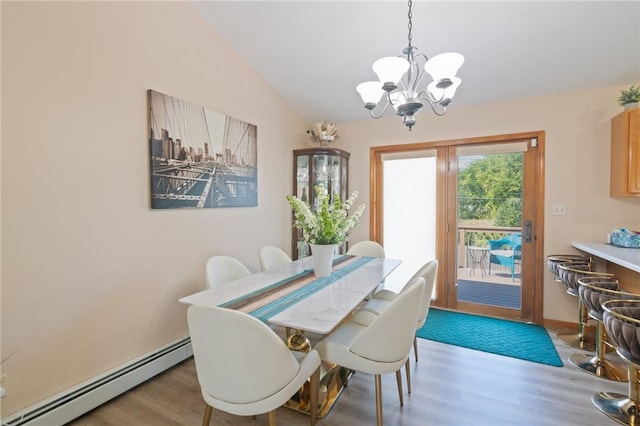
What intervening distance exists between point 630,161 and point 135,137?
4.06 meters

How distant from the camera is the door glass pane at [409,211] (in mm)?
3750

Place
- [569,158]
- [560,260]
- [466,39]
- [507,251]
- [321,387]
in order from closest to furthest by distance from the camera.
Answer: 1. [321,387]
2. [466,39]
3. [560,260]
4. [569,158]
5. [507,251]

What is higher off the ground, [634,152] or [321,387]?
[634,152]

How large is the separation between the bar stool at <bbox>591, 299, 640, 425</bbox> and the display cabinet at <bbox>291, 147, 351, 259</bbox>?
2780 mm

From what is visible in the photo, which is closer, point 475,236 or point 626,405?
point 626,405

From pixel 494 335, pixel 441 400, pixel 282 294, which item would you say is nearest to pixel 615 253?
pixel 494 335

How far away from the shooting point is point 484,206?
137 inches

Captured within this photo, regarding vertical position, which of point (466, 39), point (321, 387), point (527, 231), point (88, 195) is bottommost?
point (321, 387)

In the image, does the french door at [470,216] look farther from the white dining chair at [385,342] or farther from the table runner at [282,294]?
the white dining chair at [385,342]

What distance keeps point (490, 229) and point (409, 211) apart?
0.94 metres

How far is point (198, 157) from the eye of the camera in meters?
2.59

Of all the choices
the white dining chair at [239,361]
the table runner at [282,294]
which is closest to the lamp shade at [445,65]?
the table runner at [282,294]

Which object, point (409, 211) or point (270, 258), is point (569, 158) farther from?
point (270, 258)

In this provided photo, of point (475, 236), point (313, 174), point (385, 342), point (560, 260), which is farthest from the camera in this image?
point (313, 174)
